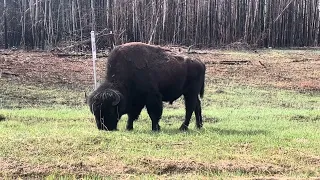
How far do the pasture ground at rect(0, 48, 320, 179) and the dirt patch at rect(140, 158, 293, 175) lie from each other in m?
0.01

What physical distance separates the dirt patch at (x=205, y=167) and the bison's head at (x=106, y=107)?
3.22m

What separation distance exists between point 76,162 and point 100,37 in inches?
773

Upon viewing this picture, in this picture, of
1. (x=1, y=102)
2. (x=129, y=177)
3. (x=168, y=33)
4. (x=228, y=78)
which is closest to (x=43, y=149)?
(x=129, y=177)

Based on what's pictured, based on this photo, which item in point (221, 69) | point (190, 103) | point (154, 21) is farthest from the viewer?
point (154, 21)

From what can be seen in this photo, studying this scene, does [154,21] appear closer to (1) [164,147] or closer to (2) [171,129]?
(2) [171,129]

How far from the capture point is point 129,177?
6762 millimetres

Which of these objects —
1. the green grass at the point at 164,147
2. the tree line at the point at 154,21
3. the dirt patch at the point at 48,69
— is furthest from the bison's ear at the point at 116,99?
the tree line at the point at 154,21

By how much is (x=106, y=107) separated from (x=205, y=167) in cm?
376

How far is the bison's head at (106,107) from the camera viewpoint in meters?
10.5

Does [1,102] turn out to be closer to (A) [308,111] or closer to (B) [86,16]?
(A) [308,111]

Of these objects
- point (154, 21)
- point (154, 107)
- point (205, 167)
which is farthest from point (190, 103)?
point (154, 21)

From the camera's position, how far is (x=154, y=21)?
2709cm

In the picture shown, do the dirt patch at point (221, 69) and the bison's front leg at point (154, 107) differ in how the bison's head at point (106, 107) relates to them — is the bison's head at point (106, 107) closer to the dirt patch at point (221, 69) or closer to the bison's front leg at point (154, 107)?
the bison's front leg at point (154, 107)

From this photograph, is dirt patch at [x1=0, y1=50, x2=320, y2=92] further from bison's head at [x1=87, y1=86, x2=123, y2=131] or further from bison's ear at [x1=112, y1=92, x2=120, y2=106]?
bison's ear at [x1=112, y1=92, x2=120, y2=106]
